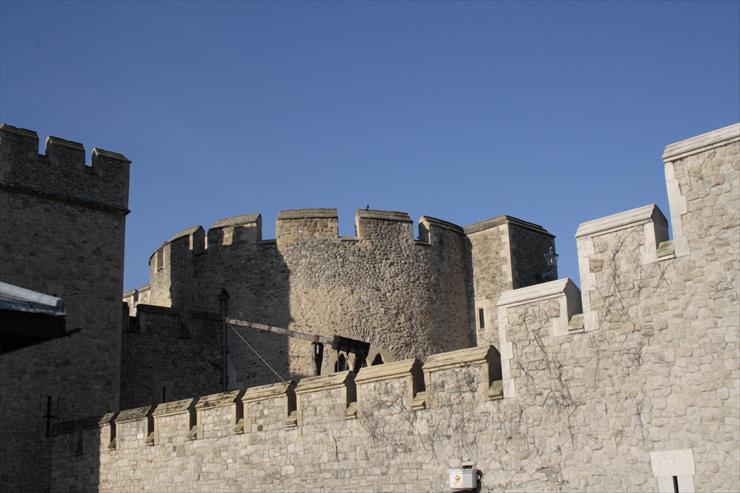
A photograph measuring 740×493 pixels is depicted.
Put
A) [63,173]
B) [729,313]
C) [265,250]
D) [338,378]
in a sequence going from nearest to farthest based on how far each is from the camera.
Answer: [729,313], [338,378], [63,173], [265,250]

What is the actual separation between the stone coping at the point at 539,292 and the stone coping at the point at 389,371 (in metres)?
1.34

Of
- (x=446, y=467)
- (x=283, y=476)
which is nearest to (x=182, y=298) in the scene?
(x=283, y=476)

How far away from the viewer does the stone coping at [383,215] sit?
67.7ft

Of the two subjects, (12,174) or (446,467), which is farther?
(12,174)

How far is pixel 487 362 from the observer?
34.2 feet

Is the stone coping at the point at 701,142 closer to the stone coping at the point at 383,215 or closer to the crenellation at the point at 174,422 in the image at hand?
the crenellation at the point at 174,422

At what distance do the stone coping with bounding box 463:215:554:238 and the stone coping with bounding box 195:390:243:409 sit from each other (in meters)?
9.73

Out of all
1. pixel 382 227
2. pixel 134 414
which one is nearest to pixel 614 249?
pixel 134 414

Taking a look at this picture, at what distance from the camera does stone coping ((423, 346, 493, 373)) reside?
414 inches

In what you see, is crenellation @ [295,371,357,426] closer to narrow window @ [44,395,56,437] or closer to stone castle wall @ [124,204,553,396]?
narrow window @ [44,395,56,437]

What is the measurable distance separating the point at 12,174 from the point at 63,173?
3.17 ft

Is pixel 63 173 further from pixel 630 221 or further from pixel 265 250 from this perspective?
pixel 630 221

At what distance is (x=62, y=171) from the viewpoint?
17.3 m

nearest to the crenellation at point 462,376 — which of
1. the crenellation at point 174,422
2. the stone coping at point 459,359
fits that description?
the stone coping at point 459,359
